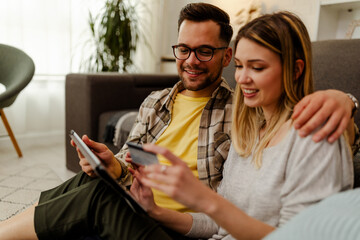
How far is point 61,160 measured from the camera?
2.68m

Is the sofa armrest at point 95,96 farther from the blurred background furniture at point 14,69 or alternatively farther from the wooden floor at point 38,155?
the blurred background furniture at point 14,69

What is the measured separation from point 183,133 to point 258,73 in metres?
0.46

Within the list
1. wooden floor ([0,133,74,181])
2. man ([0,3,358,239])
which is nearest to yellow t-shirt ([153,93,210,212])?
man ([0,3,358,239])

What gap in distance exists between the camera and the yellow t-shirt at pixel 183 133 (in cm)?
110

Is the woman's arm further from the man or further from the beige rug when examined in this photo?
the beige rug

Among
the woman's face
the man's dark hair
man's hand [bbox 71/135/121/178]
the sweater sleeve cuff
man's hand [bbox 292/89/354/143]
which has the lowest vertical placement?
the sweater sleeve cuff

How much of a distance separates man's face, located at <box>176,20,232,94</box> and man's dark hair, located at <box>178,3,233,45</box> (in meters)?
0.02

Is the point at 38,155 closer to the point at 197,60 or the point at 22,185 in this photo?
the point at 22,185

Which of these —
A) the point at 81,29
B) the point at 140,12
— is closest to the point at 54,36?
the point at 81,29

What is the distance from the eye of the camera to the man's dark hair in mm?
1152

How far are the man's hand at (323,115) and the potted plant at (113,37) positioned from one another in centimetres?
253

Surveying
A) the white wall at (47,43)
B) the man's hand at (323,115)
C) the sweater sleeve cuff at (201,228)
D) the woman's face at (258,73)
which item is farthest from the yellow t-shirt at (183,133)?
the white wall at (47,43)

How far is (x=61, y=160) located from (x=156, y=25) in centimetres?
171

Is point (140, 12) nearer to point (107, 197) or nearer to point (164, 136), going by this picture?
point (164, 136)
